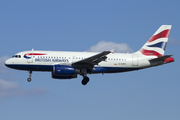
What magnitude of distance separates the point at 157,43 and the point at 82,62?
1250cm

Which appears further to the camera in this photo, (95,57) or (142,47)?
(142,47)

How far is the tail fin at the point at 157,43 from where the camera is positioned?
54625mm

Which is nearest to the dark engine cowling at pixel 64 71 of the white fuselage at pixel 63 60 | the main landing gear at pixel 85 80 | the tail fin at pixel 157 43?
the white fuselage at pixel 63 60

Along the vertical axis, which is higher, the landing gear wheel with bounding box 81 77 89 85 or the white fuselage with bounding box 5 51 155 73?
the white fuselage with bounding box 5 51 155 73

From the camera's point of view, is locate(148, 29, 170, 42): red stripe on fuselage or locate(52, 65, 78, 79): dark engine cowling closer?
locate(52, 65, 78, 79): dark engine cowling

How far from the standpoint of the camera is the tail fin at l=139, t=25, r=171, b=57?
179ft

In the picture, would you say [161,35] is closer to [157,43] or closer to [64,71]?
[157,43]

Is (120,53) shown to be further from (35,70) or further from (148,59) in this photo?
(35,70)

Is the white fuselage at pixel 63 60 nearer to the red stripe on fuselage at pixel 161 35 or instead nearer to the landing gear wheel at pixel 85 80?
the landing gear wheel at pixel 85 80

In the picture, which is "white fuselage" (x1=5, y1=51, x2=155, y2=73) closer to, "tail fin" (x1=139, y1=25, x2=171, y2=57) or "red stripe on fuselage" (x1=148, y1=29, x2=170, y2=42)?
"tail fin" (x1=139, y1=25, x2=171, y2=57)

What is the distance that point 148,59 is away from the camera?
53.1 m

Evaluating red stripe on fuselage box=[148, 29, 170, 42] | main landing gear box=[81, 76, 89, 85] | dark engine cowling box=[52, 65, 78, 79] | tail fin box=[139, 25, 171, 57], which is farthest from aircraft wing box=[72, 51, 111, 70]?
red stripe on fuselage box=[148, 29, 170, 42]

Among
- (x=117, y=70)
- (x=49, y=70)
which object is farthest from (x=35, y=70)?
(x=117, y=70)

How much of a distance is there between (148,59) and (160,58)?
6.74ft
